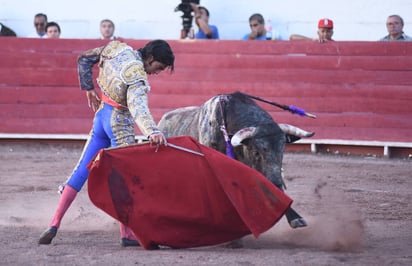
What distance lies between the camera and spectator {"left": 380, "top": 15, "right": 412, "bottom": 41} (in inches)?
341

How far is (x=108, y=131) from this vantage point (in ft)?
15.0

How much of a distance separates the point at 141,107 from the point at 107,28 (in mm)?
4996

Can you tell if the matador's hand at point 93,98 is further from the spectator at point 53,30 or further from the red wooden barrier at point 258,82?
the spectator at point 53,30

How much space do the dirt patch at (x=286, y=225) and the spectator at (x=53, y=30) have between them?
1.46 metres

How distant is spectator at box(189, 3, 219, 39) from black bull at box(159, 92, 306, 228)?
3.71 metres

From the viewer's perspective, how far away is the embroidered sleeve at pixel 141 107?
425 cm

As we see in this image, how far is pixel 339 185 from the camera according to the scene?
278 inches

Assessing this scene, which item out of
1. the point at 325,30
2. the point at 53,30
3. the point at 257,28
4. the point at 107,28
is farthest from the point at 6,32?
the point at 325,30

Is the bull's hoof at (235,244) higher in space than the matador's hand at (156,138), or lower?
lower

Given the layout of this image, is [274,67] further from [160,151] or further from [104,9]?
[160,151]

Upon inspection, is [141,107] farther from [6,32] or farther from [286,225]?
[6,32]

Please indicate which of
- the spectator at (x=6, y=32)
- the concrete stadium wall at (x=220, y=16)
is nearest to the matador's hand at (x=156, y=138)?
the concrete stadium wall at (x=220, y=16)

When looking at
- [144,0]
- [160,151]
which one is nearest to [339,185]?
[160,151]

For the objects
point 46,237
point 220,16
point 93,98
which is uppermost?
point 220,16
